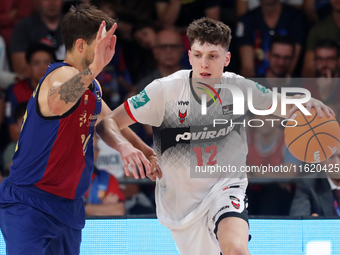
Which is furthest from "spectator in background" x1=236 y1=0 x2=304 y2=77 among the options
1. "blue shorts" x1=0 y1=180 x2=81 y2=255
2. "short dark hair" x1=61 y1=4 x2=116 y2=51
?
"blue shorts" x1=0 y1=180 x2=81 y2=255

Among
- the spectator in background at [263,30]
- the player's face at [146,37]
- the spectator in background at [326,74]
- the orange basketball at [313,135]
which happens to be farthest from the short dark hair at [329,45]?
the player's face at [146,37]

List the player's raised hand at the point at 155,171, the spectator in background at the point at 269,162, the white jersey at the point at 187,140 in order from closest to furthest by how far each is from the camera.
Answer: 1. the player's raised hand at the point at 155,171
2. the white jersey at the point at 187,140
3. the spectator in background at the point at 269,162

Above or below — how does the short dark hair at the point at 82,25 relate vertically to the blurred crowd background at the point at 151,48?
below

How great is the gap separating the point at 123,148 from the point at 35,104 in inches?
26.8

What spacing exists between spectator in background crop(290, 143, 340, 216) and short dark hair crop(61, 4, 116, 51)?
267 centimetres

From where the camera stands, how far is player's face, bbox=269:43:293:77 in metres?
5.62

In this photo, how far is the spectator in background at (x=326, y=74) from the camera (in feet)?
16.5

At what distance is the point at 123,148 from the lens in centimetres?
314

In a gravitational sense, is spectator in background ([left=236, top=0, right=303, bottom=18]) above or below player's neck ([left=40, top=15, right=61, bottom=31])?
above

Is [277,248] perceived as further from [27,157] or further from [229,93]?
[27,157]

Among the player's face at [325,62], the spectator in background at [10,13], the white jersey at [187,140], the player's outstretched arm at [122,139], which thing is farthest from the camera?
the spectator in background at [10,13]

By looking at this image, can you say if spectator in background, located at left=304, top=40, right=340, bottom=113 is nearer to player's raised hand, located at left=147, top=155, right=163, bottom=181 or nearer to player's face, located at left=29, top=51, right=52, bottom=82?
player's raised hand, located at left=147, top=155, right=163, bottom=181

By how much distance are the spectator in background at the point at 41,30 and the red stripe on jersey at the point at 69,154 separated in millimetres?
3005

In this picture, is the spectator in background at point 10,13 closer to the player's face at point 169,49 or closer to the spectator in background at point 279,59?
the player's face at point 169,49
